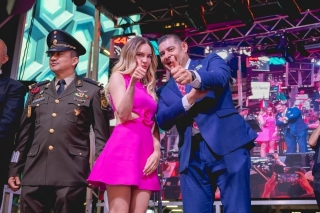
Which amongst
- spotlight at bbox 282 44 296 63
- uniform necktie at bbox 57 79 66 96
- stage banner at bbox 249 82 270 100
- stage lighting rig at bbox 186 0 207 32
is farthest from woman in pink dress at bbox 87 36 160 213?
spotlight at bbox 282 44 296 63

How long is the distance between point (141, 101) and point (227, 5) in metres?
5.25

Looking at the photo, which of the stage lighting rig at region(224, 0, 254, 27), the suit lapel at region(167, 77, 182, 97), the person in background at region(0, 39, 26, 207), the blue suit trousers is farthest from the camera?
the stage lighting rig at region(224, 0, 254, 27)

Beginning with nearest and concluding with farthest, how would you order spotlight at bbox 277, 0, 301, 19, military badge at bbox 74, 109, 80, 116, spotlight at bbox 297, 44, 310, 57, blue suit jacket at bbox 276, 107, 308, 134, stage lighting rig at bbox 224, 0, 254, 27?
military badge at bbox 74, 109, 80, 116, spotlight at bbox 277, 0, 301, 19, stage lighting rig at bbox 224, 0, 254, 27, blue suit jacket at bbox 276, 107, 308, 134, spotlight at bbox 297, 44, 310, 57

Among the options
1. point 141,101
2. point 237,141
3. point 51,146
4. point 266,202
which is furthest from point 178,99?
point 266,202

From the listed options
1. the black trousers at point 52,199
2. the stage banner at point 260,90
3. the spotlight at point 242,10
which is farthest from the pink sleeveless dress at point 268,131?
the black trousers at point 52,199

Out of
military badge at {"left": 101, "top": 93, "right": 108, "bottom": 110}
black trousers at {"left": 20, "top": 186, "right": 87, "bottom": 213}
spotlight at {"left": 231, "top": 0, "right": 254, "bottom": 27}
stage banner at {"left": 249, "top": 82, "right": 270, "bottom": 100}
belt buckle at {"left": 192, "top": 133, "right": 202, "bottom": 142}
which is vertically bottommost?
black trousers at {"left": 20, "top": 186, "right": 87, "bottom": 213}

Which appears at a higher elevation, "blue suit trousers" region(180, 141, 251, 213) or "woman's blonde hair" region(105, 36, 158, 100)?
"woman's blonde hair" region(105, 36, 158, 100)

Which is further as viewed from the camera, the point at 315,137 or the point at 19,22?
the point at 19,22

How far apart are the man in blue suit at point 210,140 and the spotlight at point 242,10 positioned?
4841 millimetres

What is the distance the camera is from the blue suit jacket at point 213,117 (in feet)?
7.09

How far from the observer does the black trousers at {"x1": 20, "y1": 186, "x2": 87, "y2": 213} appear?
2396mm

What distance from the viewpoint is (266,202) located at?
6.46 metres

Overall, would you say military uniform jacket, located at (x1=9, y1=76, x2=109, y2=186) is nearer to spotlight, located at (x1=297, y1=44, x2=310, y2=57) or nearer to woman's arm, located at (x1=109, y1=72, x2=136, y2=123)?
woman's arm, located at (x1=109, y1=72, x2=136, y2=123)

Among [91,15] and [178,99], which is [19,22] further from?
[91,15]
